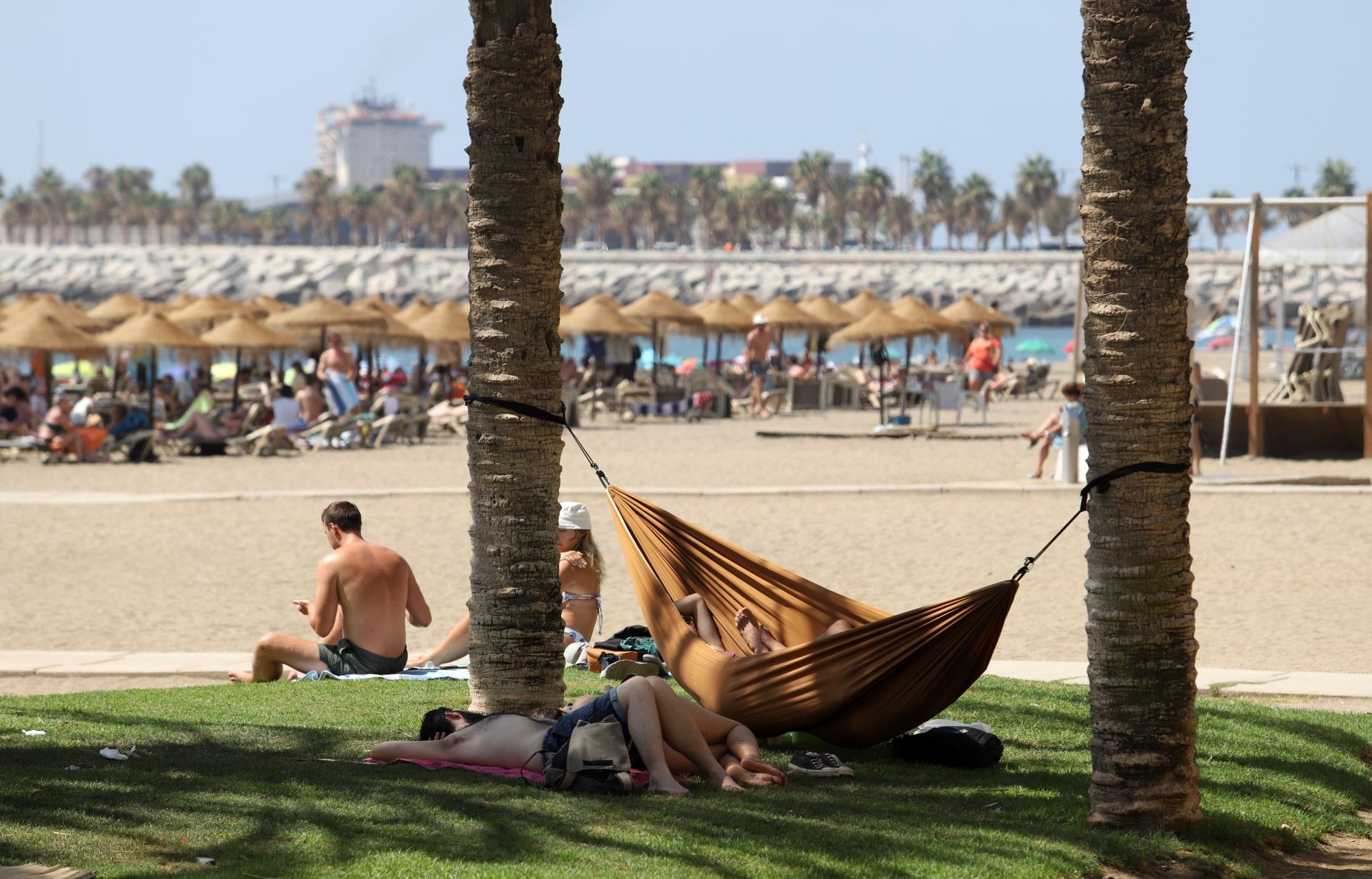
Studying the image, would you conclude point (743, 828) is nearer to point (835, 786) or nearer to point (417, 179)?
point (835, 786)

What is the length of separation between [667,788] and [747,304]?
93.7 ft

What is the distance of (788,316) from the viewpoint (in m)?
29.9

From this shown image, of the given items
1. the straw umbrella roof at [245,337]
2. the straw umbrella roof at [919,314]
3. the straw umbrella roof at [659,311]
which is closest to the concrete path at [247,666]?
the straw umbrella roof at [245,337]

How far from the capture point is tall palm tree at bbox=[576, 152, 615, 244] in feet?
443

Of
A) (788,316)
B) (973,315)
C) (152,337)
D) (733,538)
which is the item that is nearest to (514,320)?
(733,538)

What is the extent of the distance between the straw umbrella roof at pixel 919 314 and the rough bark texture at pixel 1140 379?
2190 cm

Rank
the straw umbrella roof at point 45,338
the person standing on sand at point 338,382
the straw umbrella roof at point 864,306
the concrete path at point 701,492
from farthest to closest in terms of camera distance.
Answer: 1. the straw umbrella roof at point 864,306
2. the person standing on sand at point 338,382
3. the straw umbrella roof at point 45,338
4. the concrete path at point 701,492

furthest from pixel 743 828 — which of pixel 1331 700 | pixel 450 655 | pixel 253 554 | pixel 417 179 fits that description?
pixel 417 179

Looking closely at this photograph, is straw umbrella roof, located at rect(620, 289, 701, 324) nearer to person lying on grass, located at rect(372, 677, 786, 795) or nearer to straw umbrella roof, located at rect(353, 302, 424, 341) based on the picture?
straw umbrella roof, located at rect(353, 302, 424, 341)

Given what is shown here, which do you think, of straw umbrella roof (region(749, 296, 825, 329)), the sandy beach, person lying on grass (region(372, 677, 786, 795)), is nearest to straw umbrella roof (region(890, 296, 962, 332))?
straw umbrella roof (region(749, 296, 825, 329))

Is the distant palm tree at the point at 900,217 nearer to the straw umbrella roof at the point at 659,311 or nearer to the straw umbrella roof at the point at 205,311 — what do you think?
the straw umbrella roof at the point at 659,311

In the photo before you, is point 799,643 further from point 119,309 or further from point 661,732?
point 119,309

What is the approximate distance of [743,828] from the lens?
419 cm

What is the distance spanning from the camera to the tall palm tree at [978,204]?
13138 centimetres
